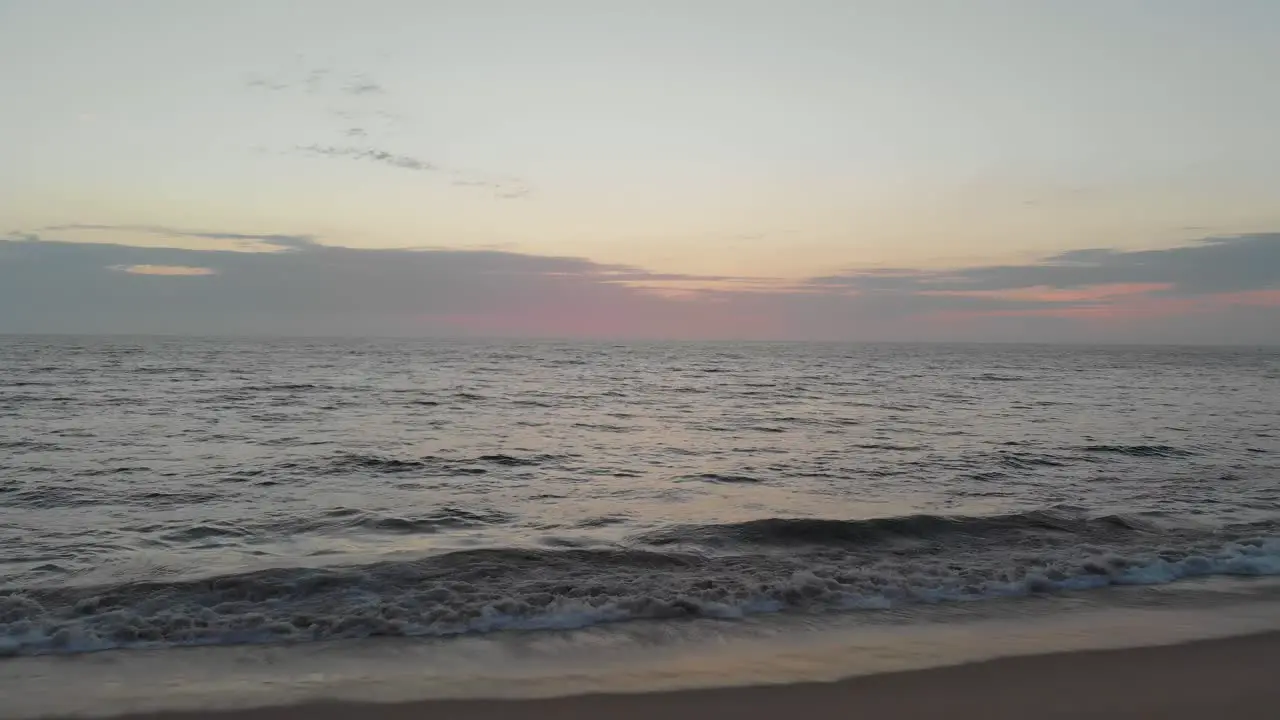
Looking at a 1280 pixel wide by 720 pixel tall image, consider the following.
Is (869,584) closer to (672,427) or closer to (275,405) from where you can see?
(672,427)

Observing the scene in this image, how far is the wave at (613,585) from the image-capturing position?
698 cm

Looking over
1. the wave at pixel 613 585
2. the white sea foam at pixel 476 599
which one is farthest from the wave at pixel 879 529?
the white sea foam at pixel 476 599

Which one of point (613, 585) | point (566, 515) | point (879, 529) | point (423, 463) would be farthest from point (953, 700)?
point (423, 463)

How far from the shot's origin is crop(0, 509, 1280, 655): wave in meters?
6.98

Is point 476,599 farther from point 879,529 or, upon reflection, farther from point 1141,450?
point 1141,450

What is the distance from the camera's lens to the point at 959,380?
4788cm

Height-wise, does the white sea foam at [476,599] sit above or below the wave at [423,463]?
above

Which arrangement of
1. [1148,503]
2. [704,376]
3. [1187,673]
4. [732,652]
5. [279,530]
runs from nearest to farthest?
[1187,673] → [732,652] → [279,530] → [1148,503] → [704,376]

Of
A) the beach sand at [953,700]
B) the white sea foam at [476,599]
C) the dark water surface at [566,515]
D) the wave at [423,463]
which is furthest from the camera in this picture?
the wave at [423,463]

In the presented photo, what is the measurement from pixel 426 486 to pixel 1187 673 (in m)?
11.3

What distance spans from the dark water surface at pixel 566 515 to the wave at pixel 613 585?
0.04 metres

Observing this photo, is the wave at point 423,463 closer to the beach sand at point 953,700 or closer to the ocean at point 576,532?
the ocean at point 576,532

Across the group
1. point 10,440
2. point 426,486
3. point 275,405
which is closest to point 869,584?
point 426,486

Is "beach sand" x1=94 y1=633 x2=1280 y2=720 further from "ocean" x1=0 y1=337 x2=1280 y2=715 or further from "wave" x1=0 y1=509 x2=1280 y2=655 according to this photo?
"wave" x1=0 y1=509 x2=1280 y2=655
